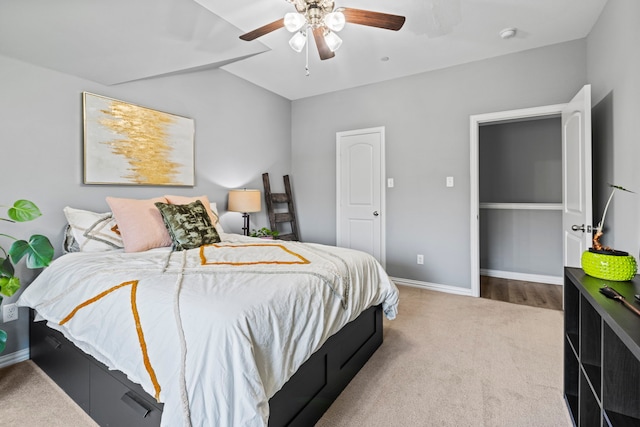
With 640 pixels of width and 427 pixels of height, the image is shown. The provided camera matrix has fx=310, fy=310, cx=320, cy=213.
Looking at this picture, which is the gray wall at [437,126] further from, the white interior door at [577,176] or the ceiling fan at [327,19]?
the ceiling fan at [327,19]

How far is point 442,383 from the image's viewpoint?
1.86 m

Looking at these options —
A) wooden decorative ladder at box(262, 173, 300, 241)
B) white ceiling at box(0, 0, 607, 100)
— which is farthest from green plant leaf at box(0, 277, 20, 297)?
wooden decorative ladder at box(262, 173, 300, 241)

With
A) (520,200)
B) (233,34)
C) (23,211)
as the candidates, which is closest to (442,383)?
(23,211)

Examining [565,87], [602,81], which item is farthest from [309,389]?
[565,87]

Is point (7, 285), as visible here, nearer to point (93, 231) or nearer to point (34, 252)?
point (34, 252)

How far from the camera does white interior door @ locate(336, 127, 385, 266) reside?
400 cm

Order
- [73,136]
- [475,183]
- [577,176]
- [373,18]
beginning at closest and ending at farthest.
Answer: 1. [373,18]
2. [73,136]
3. [577,176]
4. [475,183]

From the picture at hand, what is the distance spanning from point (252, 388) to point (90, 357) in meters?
1.06

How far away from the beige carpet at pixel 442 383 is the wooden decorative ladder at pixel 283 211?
211 centimetres

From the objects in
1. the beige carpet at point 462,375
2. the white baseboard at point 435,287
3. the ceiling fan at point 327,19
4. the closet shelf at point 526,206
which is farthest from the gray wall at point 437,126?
the ceiling fan at point 327,19

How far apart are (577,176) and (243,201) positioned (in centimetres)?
306

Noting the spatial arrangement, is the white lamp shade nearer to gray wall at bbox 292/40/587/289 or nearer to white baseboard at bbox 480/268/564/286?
gray wall at bbox 292/40/587/289

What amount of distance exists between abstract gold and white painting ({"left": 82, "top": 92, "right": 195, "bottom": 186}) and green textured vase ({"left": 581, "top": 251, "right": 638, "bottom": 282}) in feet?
10.3

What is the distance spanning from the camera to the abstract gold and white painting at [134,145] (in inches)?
95.0
